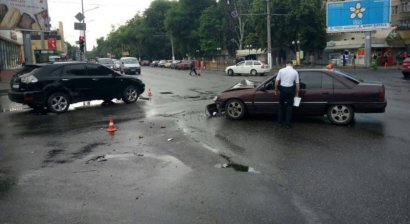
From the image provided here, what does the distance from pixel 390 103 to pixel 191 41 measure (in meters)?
63.2

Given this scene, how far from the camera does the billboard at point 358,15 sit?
142 feet

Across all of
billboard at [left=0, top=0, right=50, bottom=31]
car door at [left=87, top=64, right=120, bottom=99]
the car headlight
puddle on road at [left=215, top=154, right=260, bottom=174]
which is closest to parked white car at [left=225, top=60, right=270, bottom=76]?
billboard at [left=0, top=0, right=50, bottom=31]

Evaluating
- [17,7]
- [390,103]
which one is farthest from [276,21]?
[390,103]

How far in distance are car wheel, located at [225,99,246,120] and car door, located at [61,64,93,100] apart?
5.49 metres

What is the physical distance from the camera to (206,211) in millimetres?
5031

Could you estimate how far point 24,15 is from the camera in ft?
106

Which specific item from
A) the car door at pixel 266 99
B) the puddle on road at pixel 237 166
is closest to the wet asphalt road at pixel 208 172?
the puddle on road at pixel 237 166

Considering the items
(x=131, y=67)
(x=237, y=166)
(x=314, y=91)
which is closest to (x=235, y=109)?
(x=314, y=91)

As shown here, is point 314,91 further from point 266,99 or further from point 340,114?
point 266,99

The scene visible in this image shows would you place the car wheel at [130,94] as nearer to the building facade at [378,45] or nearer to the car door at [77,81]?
the car door at [77,81]

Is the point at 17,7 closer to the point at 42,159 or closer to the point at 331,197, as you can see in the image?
the point at 42,159

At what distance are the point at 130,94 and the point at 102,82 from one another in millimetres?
1522

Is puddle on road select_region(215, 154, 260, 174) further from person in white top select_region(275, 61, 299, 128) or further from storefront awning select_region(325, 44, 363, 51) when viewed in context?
storefront awning select_region(325, 44, 363, 51)

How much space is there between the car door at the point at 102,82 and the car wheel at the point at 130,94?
1.36 feet
